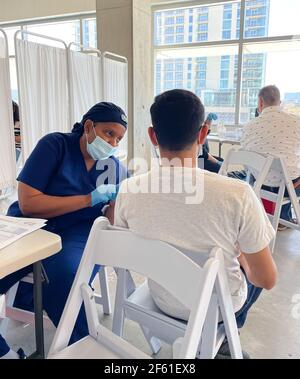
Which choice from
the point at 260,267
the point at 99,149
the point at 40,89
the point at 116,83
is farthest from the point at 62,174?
the point at 116,83

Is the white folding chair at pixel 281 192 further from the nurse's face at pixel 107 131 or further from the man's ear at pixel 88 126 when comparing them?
the man's ear at pixel 88 126

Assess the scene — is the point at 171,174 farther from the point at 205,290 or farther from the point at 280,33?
the point at 280,33

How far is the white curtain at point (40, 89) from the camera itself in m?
2.41

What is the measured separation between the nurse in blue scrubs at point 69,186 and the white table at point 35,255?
17 cm

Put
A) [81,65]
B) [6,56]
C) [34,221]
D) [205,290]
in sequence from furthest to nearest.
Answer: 1. [81,65]
2. [6,56]
3. [34,221]
4. [205,290]

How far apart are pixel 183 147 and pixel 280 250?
75.4 inches

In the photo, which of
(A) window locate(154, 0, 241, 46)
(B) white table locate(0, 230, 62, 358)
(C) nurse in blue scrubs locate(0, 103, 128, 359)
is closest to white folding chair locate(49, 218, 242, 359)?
(B) white table locate(0, 230, 62, 358)

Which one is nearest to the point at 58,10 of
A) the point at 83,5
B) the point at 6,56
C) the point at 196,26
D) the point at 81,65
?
the point at 83,5

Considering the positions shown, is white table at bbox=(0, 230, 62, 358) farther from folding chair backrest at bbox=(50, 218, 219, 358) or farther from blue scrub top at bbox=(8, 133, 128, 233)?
blue scrub top at bbox=(8, 133, 128, 233)

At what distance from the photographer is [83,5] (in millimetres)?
5566

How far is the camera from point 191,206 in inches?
35.4

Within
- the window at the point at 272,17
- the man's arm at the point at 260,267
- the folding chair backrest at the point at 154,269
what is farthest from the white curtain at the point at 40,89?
the window at the point at 272,17

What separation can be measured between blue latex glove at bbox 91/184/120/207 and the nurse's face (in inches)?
8.0

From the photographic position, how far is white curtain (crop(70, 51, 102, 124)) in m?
2.95
